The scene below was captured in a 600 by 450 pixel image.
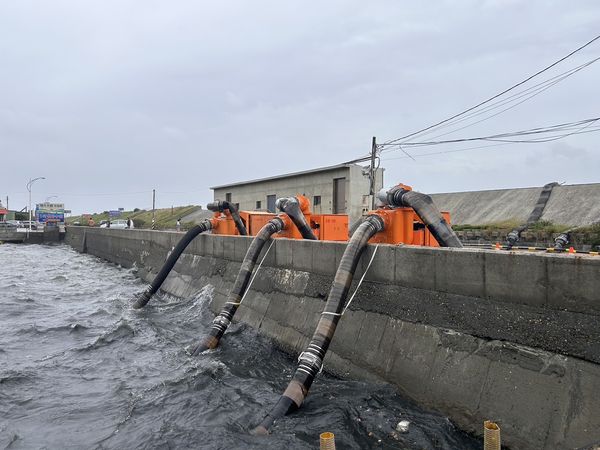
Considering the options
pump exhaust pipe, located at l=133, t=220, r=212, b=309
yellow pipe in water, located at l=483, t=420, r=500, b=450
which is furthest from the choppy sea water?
pump exhaust pipe, located at l=133, t=220, r=212, b=309

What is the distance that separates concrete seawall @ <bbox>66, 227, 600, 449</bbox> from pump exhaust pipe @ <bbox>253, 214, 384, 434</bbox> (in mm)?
399

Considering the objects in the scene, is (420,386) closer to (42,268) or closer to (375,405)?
(375,405)

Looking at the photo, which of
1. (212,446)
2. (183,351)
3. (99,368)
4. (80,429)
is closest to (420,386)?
(212,446)

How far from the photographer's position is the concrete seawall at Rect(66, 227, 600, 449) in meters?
4.23

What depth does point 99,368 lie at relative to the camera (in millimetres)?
8266

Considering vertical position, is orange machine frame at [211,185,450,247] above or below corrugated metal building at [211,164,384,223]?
below

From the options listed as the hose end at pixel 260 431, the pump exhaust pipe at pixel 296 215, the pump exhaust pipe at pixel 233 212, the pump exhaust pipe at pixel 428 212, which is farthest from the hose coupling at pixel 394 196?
the pump exhaust pipe at pixel 233 212

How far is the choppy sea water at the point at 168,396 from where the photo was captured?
16.9 feet

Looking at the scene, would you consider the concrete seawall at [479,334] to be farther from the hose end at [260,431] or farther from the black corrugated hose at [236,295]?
the hose end at [260,431]

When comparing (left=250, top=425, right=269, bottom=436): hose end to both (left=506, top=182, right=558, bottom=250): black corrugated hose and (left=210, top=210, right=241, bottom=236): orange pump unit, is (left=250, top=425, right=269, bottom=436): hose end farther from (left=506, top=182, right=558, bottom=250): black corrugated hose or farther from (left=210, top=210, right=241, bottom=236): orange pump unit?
(left=506, top=182, right=558, bottom=250): black corrugated hose

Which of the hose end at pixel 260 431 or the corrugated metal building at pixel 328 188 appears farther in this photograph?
the corrugated metal building at pixel 328 188

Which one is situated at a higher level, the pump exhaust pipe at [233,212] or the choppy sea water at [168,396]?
the pump exhaust pipe at [233,212]

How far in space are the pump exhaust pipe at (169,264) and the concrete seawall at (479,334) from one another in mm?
7280

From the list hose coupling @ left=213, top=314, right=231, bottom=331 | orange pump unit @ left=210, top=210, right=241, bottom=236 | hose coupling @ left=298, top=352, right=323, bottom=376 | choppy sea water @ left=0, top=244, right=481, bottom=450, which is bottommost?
choppy sea water @ left=0, top=244, right=481, bottom=450
